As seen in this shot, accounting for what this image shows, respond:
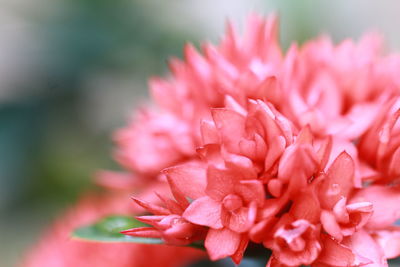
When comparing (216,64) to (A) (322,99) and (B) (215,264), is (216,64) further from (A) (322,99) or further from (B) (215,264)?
(B) (215,264)

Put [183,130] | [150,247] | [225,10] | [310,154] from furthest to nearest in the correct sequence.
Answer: [225,10]
[150,247]
[183,130]
[310,154]

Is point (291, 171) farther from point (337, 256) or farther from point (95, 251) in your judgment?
point (95, 251)

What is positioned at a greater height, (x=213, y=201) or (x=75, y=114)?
(x=75, y=114)

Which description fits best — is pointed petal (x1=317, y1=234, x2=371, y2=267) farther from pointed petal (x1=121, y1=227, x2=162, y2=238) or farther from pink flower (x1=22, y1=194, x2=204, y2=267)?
pink flower (x1=22, y1=194, x2=204, y2=267)

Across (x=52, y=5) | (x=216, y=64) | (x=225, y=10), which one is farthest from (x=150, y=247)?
(x=225, y=10)

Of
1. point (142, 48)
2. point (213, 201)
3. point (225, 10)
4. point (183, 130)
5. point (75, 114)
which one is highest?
point (225, 10)

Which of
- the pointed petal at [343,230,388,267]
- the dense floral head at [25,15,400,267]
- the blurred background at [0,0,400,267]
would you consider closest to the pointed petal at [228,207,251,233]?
the dense floral head at [25,15,400,267]

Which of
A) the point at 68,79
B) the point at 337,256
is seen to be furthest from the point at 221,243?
the point at 68,79

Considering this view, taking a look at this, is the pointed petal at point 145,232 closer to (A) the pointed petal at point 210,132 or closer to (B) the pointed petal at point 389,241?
(A) the pointed petal at point 210,132
